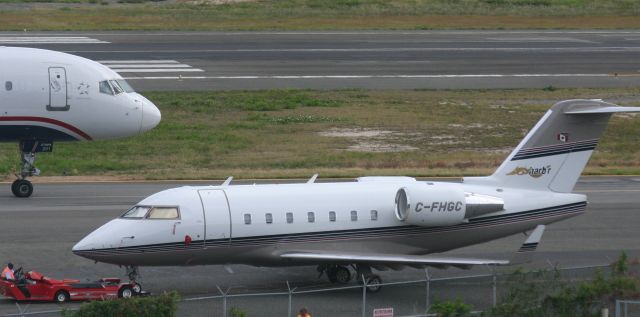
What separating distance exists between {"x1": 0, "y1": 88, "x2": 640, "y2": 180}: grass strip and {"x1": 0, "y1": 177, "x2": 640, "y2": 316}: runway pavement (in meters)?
Answer: 4.26

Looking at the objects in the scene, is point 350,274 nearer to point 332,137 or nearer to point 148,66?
point 332,137

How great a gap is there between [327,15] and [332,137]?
145ft

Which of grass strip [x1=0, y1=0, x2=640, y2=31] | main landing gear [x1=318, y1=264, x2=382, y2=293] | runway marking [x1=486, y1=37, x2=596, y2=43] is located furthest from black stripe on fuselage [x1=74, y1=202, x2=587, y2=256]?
grass strip [x1=0, y1=0, x2=640, y2=31]

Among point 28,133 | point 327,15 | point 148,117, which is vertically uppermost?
point 327,15

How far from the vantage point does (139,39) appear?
75.0 metres

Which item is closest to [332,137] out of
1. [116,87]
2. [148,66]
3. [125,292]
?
[116,87]

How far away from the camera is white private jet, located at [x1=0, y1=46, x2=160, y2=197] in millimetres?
35375

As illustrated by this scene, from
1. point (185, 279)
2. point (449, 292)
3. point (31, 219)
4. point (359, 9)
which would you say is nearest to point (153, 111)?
point (31, 219)

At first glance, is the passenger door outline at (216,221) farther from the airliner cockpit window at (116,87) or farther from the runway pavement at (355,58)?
the runway pavement at (355,58)

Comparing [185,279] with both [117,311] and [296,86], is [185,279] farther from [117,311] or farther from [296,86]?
[296,86]

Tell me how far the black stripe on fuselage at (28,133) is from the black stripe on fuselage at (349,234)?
12826 millimetres

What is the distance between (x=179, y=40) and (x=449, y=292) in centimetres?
5310

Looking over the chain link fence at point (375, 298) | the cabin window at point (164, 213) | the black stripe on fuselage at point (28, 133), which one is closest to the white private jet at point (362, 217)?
the cabin window at point (164, 213)

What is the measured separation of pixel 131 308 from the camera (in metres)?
19.1
